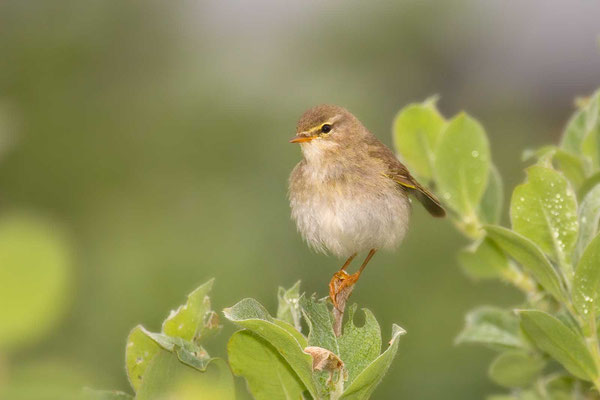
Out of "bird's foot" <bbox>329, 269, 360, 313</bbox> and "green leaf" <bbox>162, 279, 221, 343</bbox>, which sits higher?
"bird's foot" <bbox>329, 269, 360, 313</bbox>

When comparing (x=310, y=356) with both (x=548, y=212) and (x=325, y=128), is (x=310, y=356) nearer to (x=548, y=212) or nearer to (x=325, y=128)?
(x=548, y=212)

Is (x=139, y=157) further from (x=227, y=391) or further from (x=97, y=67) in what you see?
(x=227, y=391)

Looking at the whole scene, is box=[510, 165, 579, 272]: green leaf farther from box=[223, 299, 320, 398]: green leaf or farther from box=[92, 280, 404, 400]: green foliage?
box=[223, 299, 320, 398]: green leaf

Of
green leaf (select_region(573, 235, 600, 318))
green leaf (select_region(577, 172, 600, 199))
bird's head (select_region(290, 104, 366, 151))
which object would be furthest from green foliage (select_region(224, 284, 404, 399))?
bird's head (select_region(290, 104, 366, 151))

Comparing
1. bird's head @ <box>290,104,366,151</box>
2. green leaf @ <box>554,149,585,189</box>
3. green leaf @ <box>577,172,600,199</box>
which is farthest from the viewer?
bird's head @ <box>290,104,366,151</box>

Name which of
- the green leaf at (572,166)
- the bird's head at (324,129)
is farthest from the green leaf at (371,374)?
the bird's head at (324,129)

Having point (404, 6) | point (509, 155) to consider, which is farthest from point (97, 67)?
point (509, 155)
